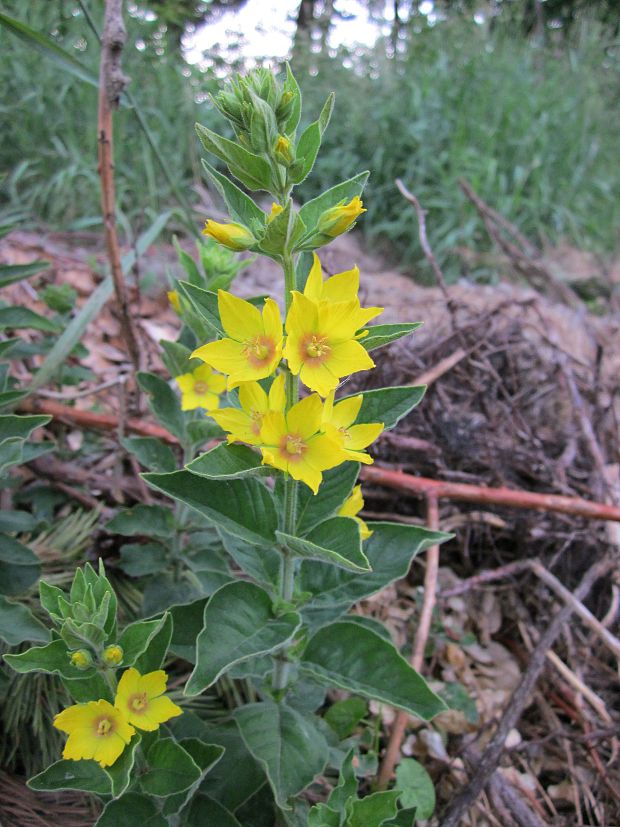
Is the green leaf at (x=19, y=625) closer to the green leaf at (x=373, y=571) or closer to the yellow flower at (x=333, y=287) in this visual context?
the green leaf at (x=373, y=571)

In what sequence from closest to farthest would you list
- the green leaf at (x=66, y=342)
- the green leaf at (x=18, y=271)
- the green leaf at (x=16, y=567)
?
the green leaf at (x=16, y=567) < the green leaf at (x=18, y=271) < the green leaf at (x=66, y=342)

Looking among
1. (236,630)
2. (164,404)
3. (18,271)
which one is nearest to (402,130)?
(18,271)

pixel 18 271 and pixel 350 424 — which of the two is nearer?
pixel 350 424

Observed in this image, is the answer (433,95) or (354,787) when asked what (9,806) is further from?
(433,95)

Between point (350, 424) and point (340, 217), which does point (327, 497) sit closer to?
point (350, 424)

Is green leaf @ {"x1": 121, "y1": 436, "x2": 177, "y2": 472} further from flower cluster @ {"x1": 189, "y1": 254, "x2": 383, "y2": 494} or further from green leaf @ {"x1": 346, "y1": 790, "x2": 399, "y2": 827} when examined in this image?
green leaf @ {"x1": 346, "y1": 790, "x2": 399, "y2": 827}

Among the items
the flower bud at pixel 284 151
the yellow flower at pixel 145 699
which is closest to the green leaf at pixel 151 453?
the yellow flower at pixel 145 699
